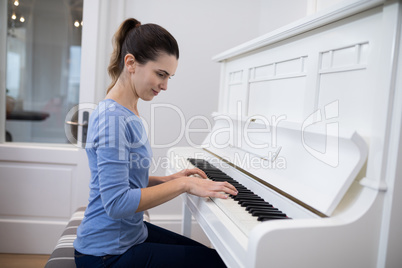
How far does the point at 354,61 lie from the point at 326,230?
57cm

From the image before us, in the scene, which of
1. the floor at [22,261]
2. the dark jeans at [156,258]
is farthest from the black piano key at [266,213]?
the floor at [22,261]

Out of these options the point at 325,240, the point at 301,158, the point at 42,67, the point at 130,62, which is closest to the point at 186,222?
the point at 301,158

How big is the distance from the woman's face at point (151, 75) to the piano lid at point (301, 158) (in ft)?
1.68

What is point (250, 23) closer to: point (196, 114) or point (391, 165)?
point (196, 114)

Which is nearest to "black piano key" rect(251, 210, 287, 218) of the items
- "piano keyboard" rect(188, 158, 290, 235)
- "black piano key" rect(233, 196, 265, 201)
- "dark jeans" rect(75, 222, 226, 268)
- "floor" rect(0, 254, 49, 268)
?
"piano keyboard" rect(188, 158, 290, 235)

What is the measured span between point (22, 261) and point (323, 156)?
2413 mm

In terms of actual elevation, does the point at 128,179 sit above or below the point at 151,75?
below

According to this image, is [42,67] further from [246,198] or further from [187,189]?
[246,198]

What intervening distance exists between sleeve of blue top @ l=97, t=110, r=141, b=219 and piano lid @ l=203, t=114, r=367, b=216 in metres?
0.54

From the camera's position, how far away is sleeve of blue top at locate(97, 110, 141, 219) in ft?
3.57

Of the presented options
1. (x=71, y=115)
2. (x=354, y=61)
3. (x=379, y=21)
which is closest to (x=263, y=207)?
(x=354, y=61)

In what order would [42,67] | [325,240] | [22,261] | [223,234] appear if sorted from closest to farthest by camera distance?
[325,240] < [223,234] < [22,261] < [42,67]

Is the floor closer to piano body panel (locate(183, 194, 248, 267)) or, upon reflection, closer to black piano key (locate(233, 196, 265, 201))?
piano body panel (locate(183, 194, 248, 267))

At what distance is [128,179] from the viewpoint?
1.15 metres
